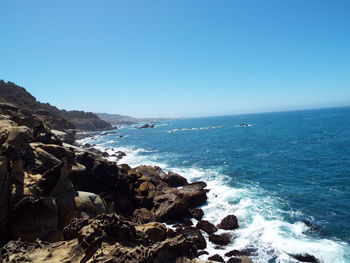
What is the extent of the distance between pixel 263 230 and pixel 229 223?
3115 mm

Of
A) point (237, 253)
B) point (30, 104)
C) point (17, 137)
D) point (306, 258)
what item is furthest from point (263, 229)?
point (30, 104)

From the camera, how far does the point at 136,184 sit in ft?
109

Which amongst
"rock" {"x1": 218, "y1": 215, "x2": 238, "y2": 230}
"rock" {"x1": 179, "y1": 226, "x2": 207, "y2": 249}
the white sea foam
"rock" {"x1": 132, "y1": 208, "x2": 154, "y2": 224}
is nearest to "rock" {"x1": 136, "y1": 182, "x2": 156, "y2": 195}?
"rock" {"x1": 132, "y1": 208, "x2": 154, "y2": 224}

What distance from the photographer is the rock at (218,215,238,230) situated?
23.6 meters

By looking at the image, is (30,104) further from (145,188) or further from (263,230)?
(263,230)

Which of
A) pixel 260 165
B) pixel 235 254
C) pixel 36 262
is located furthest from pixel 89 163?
pixel 260 165

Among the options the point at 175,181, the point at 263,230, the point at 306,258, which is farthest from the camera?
the point at 175,181

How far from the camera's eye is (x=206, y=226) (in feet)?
77.7

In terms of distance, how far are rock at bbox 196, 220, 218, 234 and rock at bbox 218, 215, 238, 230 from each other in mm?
908

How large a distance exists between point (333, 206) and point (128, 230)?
24.3 m

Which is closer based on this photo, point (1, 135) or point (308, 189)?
point (1, 135)

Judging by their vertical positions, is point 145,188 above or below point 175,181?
above

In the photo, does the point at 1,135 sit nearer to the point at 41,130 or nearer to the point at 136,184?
the point at 41,130

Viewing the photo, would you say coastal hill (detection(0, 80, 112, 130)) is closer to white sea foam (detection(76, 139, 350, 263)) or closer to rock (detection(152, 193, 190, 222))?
rock (detection(152, 193, 190, 222))
